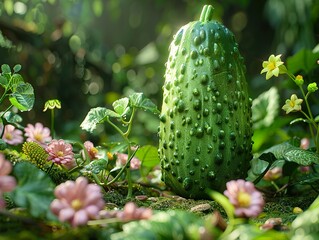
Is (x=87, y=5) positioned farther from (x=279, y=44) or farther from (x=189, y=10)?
(x=279, y=44)

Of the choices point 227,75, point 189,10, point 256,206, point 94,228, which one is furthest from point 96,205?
point 189,10

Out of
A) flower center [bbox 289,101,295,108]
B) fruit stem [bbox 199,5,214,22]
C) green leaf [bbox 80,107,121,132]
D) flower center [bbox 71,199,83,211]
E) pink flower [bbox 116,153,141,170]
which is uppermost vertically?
fruit stem [bbox 199,5,214,22]

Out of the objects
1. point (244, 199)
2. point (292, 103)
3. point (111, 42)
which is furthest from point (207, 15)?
point (111, 42)

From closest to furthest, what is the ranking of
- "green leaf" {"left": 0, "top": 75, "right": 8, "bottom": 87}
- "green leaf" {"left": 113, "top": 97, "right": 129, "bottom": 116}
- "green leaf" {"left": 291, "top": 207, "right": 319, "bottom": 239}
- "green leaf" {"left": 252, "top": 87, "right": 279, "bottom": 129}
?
"green leaf" {"left": 291, "top": 207, "right": 319, "bottom": 239}
"green leaf" {"left": 0, "top": 75, "right": 8, "bottom": 87}
"green leaf" {"left": 113, "top": 97, "right": 129, "bottom": 116}
"green leaf" {"left": 252, "top": 87, "right": 279, "bottom": 129}

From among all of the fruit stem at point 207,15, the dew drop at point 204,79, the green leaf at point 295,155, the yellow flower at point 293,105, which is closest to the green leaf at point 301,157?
the green leaf at point 295,155

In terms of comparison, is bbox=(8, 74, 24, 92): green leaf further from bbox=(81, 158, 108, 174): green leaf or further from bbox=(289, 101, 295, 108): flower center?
bbox=(289, 101, 295, 108): flower center

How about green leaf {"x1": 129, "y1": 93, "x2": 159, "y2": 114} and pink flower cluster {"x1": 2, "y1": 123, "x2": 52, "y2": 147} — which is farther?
pink flower cluster {"x1": 2, "y1": 123, "x2": 52, "y2": 147}

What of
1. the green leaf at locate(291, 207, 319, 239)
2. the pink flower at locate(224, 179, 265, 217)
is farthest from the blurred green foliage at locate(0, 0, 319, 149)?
the green leaf at locate(291, 207, 319, 239)

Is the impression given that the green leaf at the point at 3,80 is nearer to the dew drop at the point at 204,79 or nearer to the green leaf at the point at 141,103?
the green leaf at the point at 141,103
